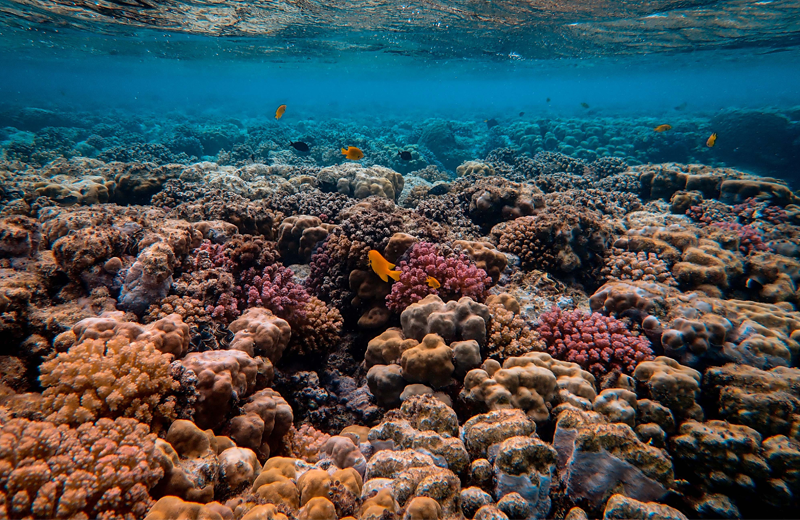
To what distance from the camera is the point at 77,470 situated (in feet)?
6.59

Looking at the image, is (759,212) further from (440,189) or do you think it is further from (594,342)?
(594,342)

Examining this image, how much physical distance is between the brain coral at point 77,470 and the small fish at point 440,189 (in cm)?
1057

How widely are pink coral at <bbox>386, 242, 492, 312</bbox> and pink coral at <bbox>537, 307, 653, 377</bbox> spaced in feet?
3.85

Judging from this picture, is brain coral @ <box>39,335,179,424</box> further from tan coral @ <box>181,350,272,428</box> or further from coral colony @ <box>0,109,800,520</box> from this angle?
tan coral @ <box>181,350,272,428</box>

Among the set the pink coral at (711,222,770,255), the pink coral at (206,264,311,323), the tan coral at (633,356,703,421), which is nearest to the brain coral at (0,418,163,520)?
the pink coral at (206,264,311,323)

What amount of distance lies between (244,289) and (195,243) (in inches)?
45.5

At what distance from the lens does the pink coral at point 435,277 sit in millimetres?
5102

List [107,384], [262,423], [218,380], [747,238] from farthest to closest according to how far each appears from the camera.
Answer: [747,238] < [262,423] < [218,380] < [107,384]

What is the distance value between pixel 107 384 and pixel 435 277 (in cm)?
399

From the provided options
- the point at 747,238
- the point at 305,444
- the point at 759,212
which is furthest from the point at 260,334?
the point at 759,212

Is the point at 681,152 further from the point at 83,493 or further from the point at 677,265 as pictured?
the point at 83,493

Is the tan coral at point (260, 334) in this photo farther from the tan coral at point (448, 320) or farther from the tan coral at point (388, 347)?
the tan coral at point (448, 320)

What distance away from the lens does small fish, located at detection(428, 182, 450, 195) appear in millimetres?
11758

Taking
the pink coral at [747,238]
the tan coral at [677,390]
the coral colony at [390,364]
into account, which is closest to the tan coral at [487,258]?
the coral colony at [390,364]
